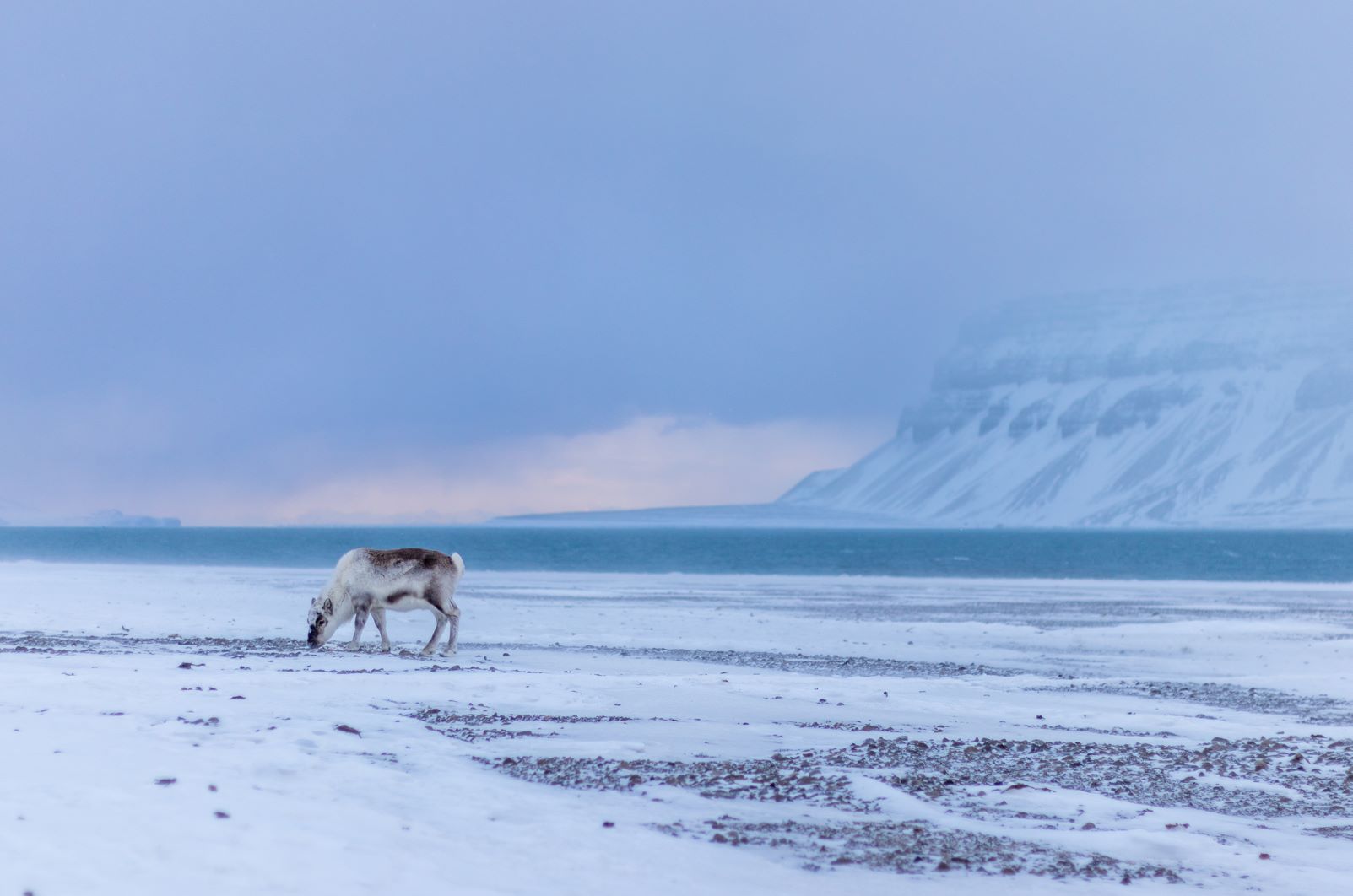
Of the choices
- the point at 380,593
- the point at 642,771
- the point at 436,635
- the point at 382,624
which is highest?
the point at 380,593

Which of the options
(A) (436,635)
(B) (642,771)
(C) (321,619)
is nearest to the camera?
(B) (642,771)

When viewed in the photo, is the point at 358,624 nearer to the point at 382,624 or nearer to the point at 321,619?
the point at 382,624

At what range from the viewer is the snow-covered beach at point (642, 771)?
7.61 metres

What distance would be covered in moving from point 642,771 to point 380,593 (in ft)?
37.7

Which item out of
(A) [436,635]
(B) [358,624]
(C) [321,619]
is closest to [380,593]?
(B) [358,624]

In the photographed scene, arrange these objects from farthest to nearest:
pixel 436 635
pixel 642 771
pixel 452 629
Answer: pixel 452 629 < pixel 436 635 < pixel 642 771

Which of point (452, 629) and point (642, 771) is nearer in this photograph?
point (642, 771)

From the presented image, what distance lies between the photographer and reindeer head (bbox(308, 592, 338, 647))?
21297 millimetres

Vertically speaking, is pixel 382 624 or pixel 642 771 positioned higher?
pixel 382 624

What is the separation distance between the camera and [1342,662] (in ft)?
86.2

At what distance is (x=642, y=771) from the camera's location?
10.7 meters

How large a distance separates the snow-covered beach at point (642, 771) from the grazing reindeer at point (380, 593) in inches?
22.9

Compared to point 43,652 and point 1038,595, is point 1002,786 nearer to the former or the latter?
point 43,652

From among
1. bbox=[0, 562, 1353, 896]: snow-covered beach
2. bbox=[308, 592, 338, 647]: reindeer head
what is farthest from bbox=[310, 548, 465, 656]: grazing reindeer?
bbox=[0, 562, 1353, 896]: snow-covered beach
